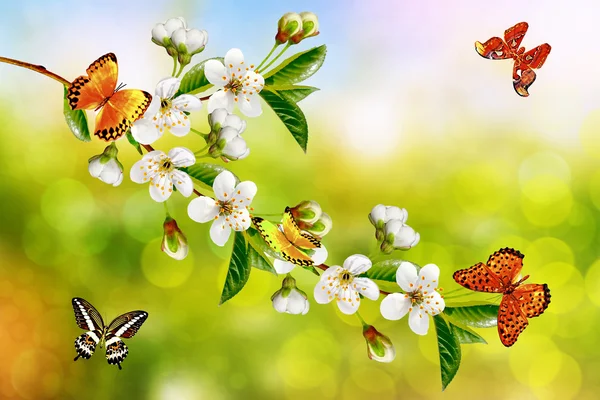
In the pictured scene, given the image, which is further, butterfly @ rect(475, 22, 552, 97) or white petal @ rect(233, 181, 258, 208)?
butterfly @ rect(475, 22, 552, 97)

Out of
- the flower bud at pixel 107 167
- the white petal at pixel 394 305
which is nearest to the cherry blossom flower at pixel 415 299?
the white petal at pixel 394 305

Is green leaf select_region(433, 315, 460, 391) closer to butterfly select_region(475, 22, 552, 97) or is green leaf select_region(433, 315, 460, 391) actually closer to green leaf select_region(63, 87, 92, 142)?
butterfly select_region(475, 22, 552, 97)

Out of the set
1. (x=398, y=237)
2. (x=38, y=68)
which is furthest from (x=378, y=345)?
(x=38, y=68)

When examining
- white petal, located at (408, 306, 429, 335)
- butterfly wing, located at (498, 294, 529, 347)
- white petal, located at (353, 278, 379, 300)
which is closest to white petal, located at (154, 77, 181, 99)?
white petal, located at (353, 278, 379, 300)

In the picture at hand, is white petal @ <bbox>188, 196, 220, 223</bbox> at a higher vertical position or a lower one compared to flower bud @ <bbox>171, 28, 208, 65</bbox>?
lower

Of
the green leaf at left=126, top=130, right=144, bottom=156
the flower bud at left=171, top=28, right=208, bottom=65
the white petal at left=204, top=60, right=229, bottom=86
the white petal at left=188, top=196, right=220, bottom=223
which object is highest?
the flower bud at left=171, top=28, right=208, bottom=65

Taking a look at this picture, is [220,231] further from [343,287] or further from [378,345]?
[378,345]

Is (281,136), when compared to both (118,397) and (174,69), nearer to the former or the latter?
(174,69)
